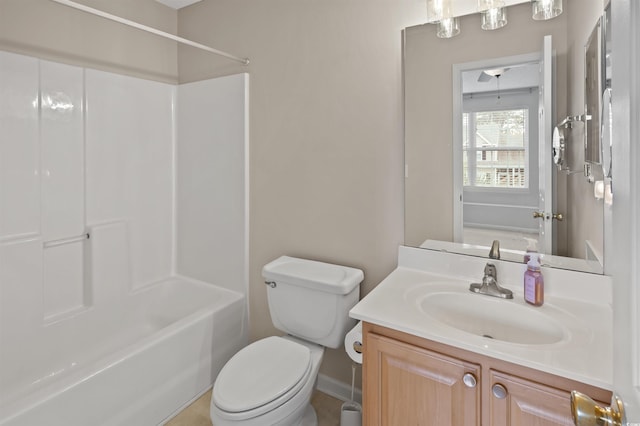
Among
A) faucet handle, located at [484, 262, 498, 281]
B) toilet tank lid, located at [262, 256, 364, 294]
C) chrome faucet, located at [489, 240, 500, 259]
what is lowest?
toilet tank lid, located at [262, 256, 364, 294]

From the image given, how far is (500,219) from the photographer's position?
5.17 ft

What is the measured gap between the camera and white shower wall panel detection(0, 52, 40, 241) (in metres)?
1.85

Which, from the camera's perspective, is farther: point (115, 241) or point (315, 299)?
point (115, 241)

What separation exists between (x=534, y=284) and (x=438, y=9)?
1233 mm

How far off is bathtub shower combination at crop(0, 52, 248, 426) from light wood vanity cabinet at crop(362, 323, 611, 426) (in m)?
1.18

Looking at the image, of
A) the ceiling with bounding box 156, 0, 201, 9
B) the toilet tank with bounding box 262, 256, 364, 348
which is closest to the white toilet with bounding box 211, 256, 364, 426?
the toilet tank with bounding box 262, 256, 364, 348

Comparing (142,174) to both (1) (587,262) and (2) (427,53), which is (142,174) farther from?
(1) (587,262)

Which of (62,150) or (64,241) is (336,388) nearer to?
(64,241)

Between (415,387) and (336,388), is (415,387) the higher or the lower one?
the higher one

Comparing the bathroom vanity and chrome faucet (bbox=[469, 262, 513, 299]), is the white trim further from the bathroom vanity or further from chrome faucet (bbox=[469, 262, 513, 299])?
chrome faucet (bbox=[469, 262, 513, 299])

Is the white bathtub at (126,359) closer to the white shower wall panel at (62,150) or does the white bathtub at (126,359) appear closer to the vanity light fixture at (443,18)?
the white shower wall panel at (62,150)

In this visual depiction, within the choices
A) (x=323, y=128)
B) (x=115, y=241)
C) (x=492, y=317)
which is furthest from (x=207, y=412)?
(x=323, y=128)

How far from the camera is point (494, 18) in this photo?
4.94ft

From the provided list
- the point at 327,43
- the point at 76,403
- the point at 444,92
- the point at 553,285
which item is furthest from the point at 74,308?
the point at 553,285
